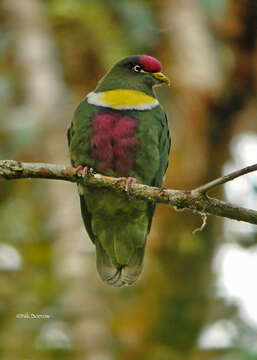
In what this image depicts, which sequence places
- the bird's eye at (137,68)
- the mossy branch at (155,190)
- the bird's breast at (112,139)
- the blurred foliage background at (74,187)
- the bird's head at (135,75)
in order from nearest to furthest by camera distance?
the mossy branch at (155,190) → the bird's breast at (112,139) → the bird's head at (135,75) → the bird's eye at (137,68) → the blurred foliage background at (74,187)

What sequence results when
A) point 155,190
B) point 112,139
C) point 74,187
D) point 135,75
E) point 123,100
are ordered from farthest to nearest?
point 74,187 < point 135,75 < point 123,100 < point 112,139 < point 155,190

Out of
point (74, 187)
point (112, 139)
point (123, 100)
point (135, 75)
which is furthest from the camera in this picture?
point (74, 187)

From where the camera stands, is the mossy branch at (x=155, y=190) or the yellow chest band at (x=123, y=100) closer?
the mossy branch at (x=155, y=190)

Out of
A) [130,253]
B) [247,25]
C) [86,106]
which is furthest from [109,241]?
[247,25]

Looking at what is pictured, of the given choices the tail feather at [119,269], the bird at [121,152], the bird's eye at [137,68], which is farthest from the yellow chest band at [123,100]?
the tail feather at [119,269]

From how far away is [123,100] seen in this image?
148 inches

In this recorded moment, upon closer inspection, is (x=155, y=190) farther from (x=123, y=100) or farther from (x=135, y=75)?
(x=135, y=75)

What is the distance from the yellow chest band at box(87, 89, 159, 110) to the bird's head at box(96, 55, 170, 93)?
0.07 meters

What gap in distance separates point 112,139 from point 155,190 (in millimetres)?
658

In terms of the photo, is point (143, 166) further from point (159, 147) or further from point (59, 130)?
point (59, 130)

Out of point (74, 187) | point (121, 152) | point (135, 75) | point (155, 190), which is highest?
point (74, 187)

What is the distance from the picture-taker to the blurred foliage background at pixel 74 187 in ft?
16.7

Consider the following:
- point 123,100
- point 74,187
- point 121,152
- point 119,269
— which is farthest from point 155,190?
point 74,187

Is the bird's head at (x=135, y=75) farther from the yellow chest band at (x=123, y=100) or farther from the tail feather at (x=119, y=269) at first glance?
the tail feather at (x=119, y=269)
